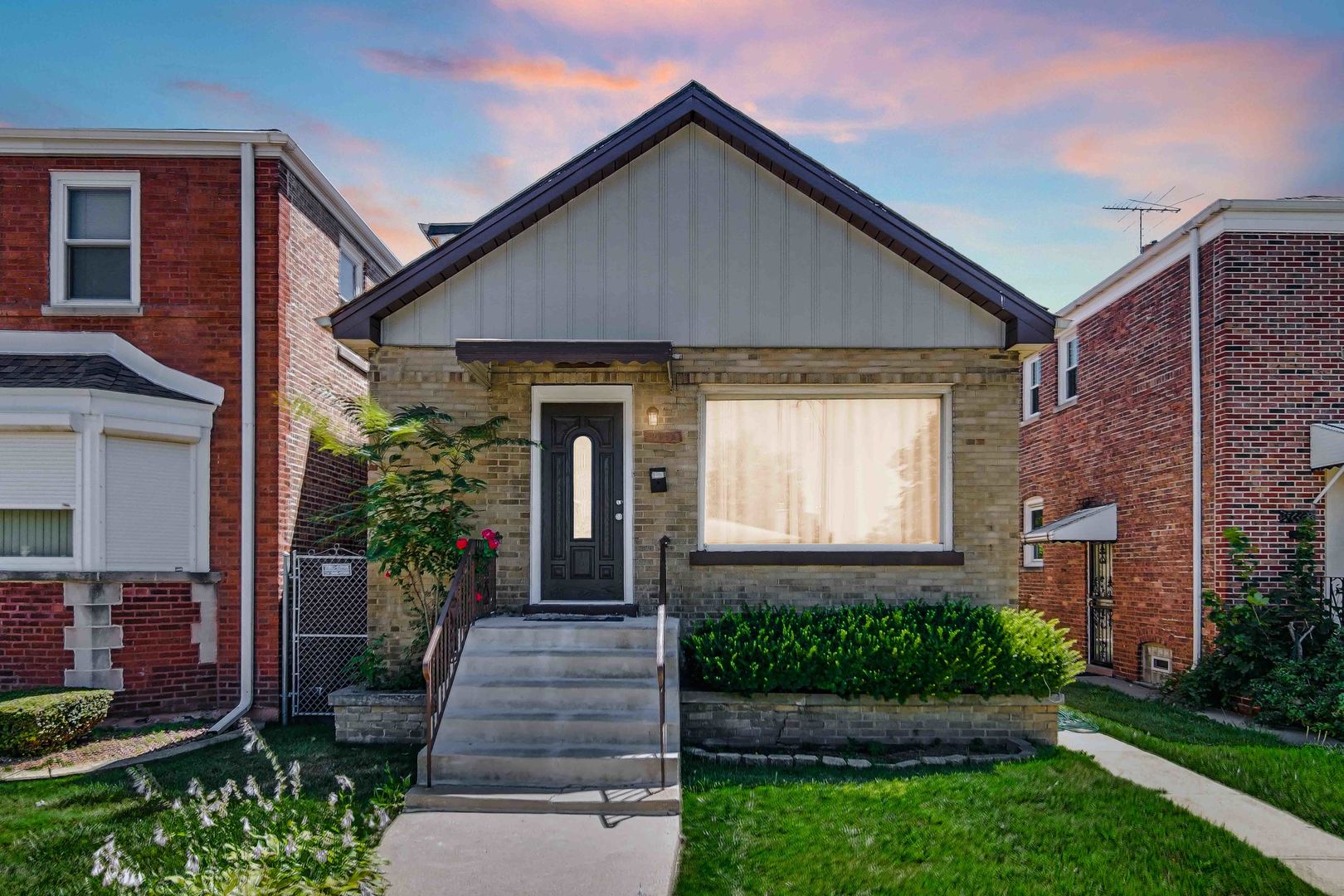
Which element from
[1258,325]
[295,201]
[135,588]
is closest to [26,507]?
[135,588]

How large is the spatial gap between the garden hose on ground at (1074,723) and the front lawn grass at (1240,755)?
106 millimetres

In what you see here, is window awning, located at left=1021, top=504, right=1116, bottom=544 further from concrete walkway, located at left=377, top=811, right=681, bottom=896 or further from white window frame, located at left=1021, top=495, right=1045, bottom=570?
concrete walkway, located at left=377, top=811, right=681, bottom=896

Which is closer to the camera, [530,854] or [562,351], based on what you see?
[530,854]

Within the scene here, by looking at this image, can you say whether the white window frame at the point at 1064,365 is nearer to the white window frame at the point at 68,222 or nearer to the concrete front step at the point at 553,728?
the concrete front step at the point at 553,728

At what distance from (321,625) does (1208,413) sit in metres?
11.1

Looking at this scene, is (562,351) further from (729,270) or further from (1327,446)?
(1327,446)

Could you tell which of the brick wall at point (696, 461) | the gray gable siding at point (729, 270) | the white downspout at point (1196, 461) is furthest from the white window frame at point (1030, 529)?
the gray gable siding at point (729, 270)

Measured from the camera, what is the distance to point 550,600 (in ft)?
30.0

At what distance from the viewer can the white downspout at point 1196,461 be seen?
10680 mm

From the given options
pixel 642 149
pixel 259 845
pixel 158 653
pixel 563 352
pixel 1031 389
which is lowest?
pixel 259 845

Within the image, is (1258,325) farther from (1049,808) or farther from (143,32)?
(143,32)

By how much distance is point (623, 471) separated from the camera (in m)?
9.24

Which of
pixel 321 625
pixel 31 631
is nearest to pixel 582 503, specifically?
pixel 321 625

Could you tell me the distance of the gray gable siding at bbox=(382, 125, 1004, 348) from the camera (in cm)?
903
